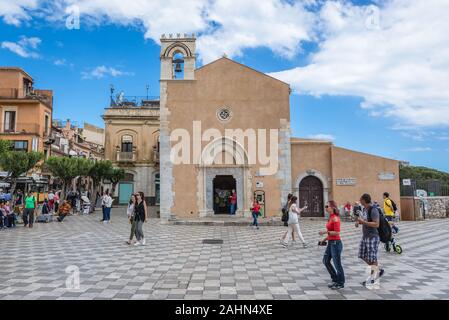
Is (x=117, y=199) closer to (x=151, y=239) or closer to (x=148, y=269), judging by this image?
(x=151, y=239)

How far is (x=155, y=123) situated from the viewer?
37.9m

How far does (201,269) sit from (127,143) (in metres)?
31.6

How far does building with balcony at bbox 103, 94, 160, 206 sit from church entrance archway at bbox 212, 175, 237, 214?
45.5ft

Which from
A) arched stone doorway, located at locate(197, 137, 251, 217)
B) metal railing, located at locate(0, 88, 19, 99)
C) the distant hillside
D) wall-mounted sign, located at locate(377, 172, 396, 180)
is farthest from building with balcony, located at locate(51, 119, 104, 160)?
the distant hillside

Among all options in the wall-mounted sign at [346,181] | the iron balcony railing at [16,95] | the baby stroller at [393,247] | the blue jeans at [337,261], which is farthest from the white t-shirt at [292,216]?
the iron balcony railing at [16,95]

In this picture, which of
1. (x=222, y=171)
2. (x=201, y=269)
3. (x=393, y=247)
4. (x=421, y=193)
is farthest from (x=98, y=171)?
(x=421, y=193)

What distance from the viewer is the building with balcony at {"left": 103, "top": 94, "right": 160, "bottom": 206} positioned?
37.1 metres

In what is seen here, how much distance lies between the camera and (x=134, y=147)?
3756 cm

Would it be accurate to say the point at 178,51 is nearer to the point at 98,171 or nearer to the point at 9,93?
the point at 98,171

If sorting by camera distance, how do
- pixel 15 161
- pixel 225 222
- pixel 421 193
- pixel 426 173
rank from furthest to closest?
pixel 426 173 < pixel 421 193 < pixel 225 222 < pixel 15 161

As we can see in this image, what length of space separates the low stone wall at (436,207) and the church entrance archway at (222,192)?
512 inches

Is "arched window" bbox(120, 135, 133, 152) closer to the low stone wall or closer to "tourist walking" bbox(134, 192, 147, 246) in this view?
"tourist walking" bbox(134, 192, 147, 246)

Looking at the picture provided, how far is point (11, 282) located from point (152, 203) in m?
30.0
